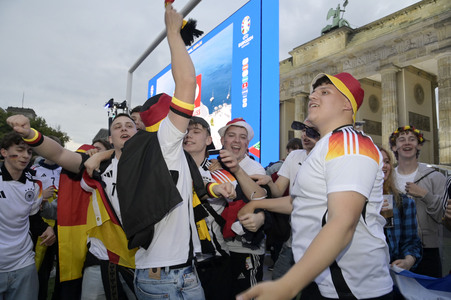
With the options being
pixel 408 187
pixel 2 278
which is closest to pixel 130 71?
pixel 2 278

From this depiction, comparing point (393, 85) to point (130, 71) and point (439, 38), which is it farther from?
point (130, 71)

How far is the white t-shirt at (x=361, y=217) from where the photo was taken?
1.50 metres

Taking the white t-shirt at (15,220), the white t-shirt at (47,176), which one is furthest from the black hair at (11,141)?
the white t-shirt at (47,176)

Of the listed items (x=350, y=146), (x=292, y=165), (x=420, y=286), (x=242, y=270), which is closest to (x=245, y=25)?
(x=292, y=165)

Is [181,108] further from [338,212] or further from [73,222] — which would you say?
[73,222]

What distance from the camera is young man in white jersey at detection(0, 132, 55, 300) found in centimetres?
325

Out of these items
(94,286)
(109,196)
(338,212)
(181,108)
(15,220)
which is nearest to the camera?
(338,212)

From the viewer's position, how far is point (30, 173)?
4.10 meters

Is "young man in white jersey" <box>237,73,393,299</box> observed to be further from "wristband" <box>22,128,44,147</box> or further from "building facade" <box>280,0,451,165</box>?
"building facade" <box>280,0,451,165</box>

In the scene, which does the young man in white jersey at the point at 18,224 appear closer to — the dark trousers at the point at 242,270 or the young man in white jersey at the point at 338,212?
the dark trousers at the point at 242,270

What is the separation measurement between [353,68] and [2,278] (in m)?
22.6

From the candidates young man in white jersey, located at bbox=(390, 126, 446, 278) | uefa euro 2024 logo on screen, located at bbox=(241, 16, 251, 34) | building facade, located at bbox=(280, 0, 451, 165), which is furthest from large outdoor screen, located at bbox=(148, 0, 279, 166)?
building facade, located at bbox=(280, 0, 451, 165)

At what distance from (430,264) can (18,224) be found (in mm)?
4529

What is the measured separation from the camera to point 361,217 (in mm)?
1611
